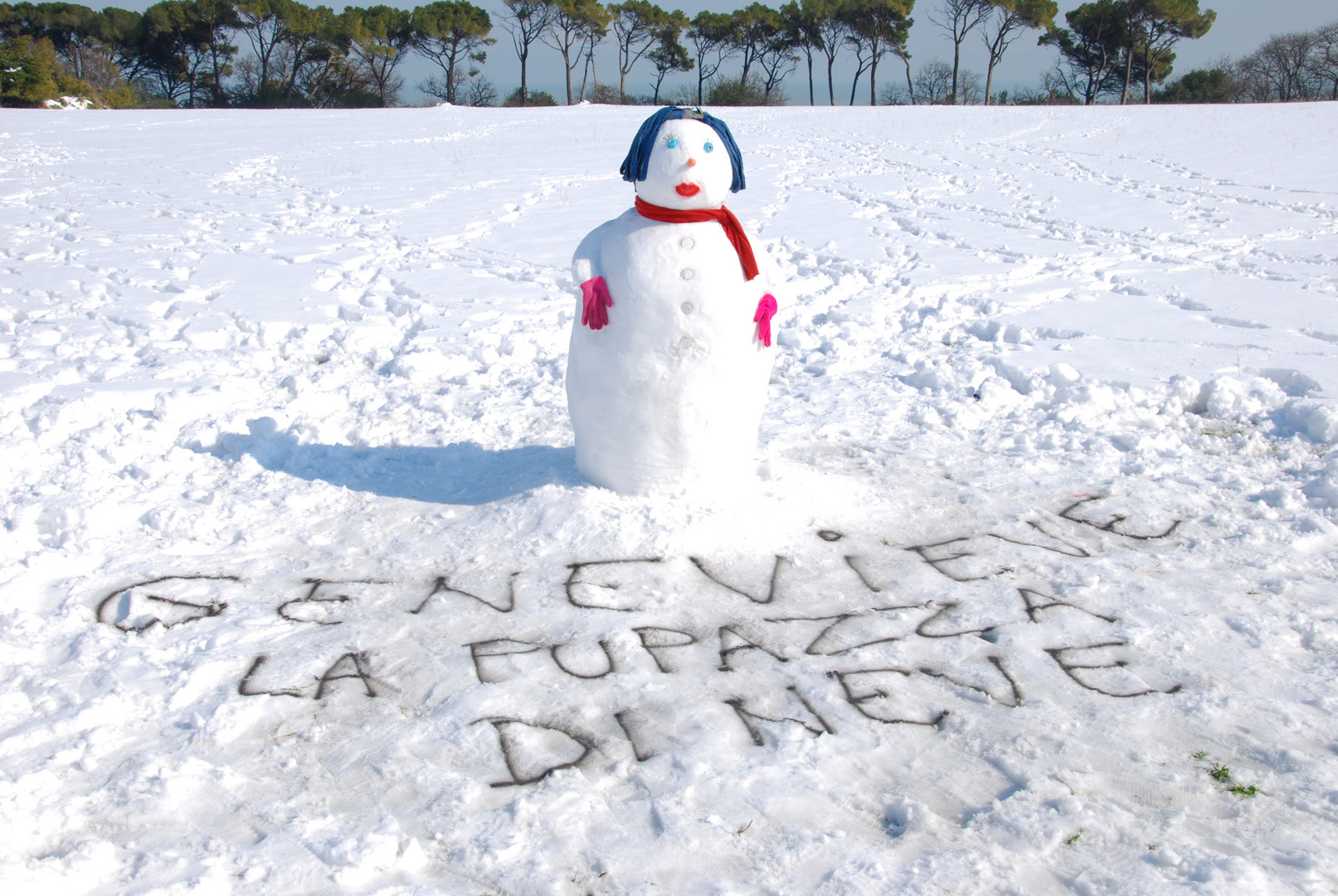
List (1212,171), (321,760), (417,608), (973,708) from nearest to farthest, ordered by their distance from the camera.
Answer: (321,760), (973,708), (417,608), (1212,171)

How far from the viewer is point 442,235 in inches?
357

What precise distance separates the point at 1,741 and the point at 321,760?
877mm

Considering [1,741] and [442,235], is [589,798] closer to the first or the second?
[1,741]

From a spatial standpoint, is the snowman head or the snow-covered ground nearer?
the snow-covered ground

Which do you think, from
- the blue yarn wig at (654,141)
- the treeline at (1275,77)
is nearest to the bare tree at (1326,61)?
the treeline at (1275,77)

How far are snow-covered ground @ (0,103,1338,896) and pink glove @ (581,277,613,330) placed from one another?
739mm

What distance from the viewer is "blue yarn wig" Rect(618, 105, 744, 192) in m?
3.60

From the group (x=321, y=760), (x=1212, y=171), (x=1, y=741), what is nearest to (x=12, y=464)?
(x=1, y=741)

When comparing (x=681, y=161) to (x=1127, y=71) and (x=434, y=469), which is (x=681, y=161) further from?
(x=1127, y=71)

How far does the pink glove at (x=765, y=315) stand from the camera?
3.76 meters

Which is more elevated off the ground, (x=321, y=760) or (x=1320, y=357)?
(x=1320, y=357)

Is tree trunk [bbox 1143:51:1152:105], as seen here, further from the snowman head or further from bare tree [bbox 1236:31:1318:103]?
the snowman head

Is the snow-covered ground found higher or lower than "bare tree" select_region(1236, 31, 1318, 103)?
lower

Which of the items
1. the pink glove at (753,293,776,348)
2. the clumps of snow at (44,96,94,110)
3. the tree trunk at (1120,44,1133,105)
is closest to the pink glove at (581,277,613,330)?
the pink glove at (753,293,776,348)
